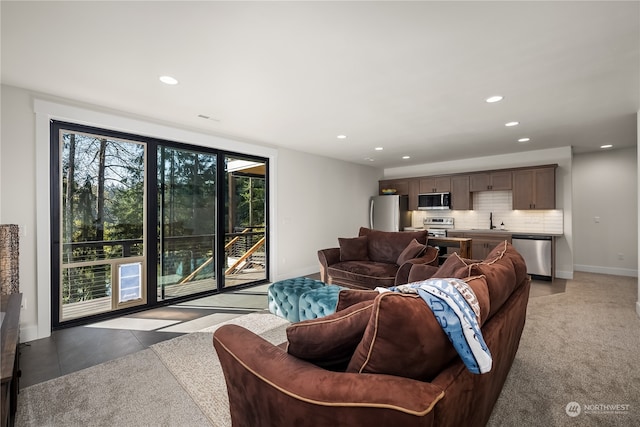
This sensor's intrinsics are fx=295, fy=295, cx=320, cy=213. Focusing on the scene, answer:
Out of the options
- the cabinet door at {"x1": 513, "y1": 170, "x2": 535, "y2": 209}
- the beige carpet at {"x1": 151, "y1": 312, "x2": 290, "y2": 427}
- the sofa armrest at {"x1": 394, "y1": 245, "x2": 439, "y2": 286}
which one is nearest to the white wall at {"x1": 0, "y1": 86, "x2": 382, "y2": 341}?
the beige carpet at {"x1": 151, "y1": 312, "x2": 290, "y2": 427}

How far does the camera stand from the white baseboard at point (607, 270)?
554 centimetres

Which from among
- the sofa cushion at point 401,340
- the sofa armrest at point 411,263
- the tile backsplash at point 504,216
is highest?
the tile backsplash at point 504,216

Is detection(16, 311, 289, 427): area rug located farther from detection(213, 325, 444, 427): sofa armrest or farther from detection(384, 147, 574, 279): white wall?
detection(384, 147, 574, 279): white wall

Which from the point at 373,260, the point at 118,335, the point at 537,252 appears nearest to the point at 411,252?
the point at 373,260

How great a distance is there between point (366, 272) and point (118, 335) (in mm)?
2907

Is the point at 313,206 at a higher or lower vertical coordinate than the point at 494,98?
lower

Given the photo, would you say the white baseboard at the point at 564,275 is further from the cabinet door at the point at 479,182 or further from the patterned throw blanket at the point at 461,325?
the patterned throw blanket at the point at 461,325

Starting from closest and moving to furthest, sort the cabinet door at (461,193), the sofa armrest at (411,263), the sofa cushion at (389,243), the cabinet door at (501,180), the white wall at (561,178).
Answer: the sofa armrest at (411,263) → the sofa cushion at (389,243) → the white wall at (561,178) → the cabinet door at (501,180) → the cabinet door at (461,193)

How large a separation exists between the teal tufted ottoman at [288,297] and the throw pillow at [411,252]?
1315 mm

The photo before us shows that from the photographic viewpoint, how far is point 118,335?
3027 millimetres

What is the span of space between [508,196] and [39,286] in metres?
7.44

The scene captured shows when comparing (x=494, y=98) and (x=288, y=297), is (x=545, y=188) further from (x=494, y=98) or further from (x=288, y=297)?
(x=288, y=297)

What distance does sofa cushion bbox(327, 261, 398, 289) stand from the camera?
386 centimetres

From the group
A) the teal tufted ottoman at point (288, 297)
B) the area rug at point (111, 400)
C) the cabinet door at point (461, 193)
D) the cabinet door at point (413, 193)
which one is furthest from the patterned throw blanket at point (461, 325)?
the cabinet door at point (413, 193)
